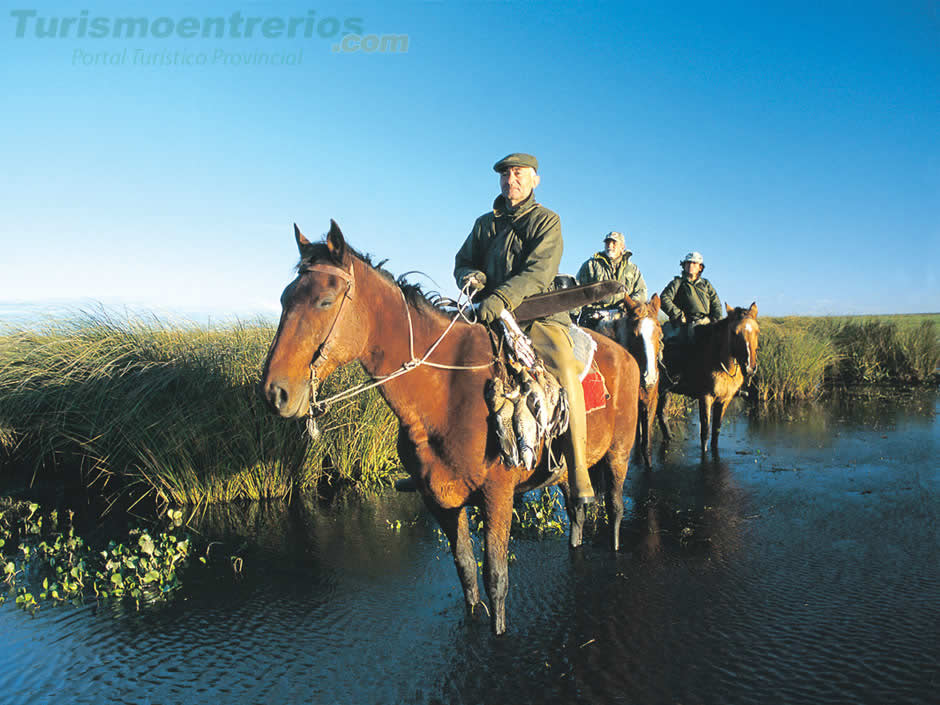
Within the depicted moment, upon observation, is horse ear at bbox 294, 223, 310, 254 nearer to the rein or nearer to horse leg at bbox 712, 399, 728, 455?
the rein

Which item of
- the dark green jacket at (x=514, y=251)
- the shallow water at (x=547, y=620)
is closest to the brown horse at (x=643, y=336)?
the shallow water at (x=547, y=620)

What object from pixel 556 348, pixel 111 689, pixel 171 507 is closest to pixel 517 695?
pixel 556 348

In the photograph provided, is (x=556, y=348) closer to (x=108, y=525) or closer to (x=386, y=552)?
(x=386, y=552)

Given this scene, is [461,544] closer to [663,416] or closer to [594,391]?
[594,391]

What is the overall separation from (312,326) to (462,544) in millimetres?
1821

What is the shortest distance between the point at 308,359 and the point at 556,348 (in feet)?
6.24

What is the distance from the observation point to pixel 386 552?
17.9 ft

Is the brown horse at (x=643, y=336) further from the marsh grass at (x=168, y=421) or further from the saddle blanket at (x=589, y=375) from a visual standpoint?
the marsh grass at (x=168, y=421)

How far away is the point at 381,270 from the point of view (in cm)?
331

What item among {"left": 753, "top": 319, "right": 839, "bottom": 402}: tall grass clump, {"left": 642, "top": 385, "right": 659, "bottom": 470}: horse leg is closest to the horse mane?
→ {"left": 642, "top": 385, "right": 659, "bottom": 470}: horse leg

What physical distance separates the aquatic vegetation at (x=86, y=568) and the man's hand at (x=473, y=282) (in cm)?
354

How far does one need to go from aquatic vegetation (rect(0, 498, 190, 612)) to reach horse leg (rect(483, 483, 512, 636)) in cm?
287

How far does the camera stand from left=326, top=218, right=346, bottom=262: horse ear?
2.83m

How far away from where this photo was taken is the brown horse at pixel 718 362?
357 inches
